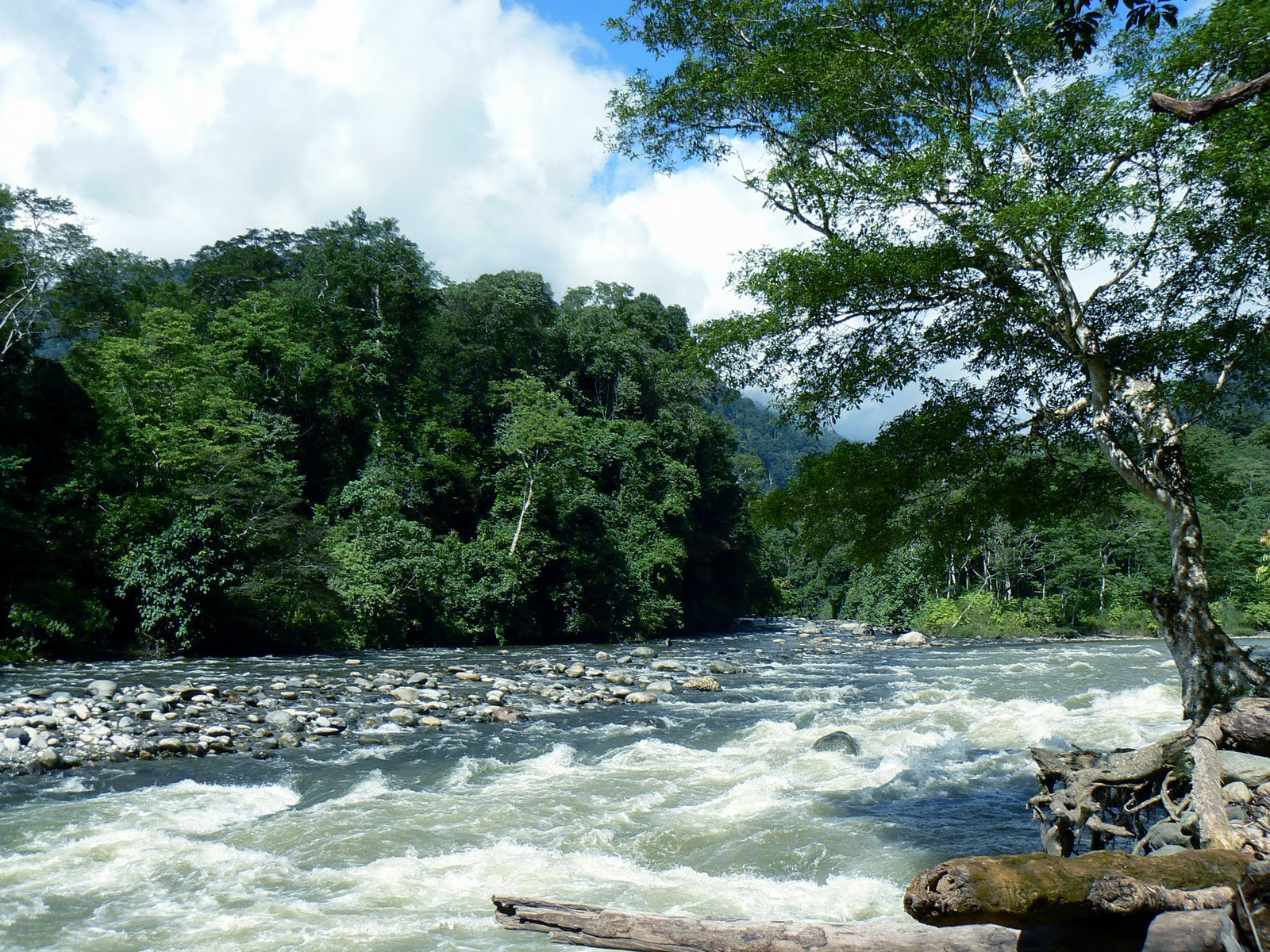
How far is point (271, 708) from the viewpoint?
1330 cm

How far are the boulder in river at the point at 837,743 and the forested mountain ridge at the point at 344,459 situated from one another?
5384mm

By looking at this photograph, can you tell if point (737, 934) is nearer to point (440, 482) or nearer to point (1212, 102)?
point (1212, 102)

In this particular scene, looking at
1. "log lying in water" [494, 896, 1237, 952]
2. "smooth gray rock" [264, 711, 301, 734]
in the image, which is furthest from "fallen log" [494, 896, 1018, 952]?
"smooth gray rock" [264, 711, 301, 734]

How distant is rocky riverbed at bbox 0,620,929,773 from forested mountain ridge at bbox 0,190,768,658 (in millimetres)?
4182

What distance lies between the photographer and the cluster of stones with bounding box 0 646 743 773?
10406 mm

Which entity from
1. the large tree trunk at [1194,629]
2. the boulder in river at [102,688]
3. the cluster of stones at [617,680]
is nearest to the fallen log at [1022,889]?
the large tree trunk at [1194,629]

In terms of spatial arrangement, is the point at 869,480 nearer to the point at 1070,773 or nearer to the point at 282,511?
the point at 1070,773

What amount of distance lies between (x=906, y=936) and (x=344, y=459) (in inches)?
1307

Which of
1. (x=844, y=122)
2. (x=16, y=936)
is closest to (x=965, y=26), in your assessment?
(x=844, y=122)

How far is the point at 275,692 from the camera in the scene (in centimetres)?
1461

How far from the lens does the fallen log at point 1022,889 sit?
235 centimetres

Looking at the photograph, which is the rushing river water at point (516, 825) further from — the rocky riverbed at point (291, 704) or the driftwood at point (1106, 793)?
the driftwood at point (1106, 793)

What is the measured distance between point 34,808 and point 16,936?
313 cm

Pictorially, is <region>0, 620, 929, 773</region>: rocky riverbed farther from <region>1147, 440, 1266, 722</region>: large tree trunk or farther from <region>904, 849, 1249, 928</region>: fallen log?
<region>904, 849, 1249, 928</region>: fallen log
